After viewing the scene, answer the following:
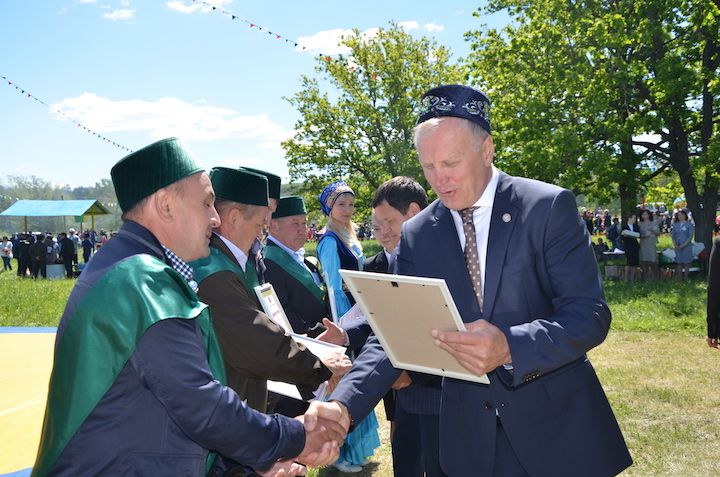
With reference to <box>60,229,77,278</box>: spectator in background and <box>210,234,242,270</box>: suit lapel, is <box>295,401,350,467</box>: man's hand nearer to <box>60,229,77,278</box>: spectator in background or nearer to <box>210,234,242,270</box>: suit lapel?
<box>210,234,242,270</box>: suit lapel

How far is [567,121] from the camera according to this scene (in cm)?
2245

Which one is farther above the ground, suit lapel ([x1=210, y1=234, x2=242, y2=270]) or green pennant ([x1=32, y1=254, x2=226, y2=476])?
suit lapel ([x1=210, y1=234, x2=242, y2=270])

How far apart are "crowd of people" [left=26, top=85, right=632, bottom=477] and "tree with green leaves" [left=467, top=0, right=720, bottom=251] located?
1943 centimetres

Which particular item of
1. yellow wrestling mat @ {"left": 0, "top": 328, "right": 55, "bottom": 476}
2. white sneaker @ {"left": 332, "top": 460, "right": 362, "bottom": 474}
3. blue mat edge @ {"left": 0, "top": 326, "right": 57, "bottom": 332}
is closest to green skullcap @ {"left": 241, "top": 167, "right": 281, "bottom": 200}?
white sneaker @ {"left": 332, "top": 460, "right": 362, "bottom": 474}

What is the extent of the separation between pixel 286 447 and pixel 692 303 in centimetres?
1279

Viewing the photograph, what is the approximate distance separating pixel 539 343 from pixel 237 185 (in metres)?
2.09

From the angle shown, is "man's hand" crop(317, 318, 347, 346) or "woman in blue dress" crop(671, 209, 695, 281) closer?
"man's hand" crop(317, 318, 347, 346)

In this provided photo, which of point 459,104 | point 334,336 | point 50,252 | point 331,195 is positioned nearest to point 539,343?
point 459,104

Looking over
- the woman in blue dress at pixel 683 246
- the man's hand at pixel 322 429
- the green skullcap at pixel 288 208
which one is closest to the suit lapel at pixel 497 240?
the man's hand at pixel 322 429

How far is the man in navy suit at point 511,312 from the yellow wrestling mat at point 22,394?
13.6ft

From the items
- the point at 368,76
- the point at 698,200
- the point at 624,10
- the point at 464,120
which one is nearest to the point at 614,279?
the point at 698,200

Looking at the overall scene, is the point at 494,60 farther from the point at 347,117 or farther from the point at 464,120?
the point at 464,120

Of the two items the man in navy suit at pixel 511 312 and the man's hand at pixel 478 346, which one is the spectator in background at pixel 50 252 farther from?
the man's hand at pixel 478 346

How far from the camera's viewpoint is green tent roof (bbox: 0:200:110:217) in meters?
33.4
